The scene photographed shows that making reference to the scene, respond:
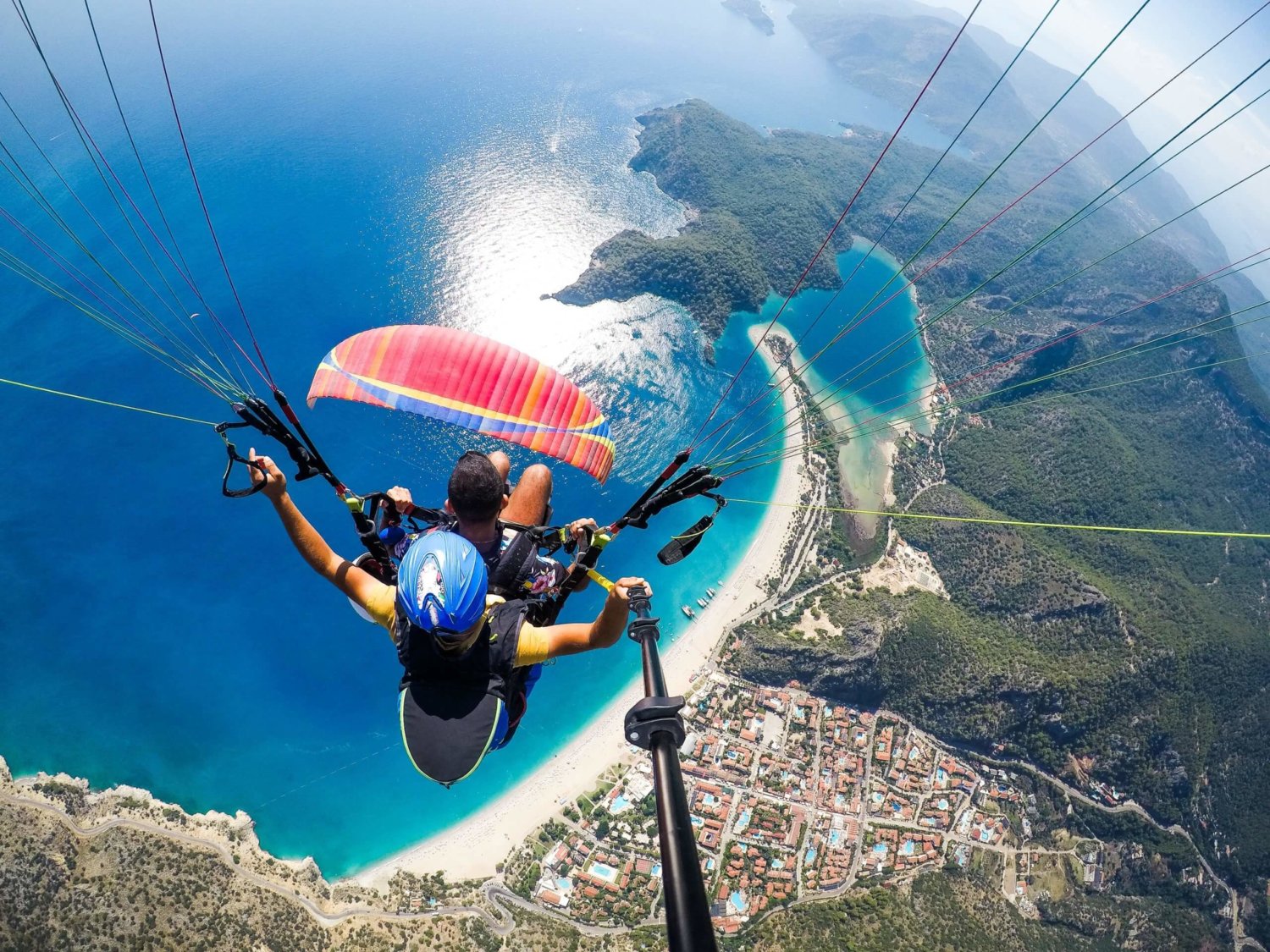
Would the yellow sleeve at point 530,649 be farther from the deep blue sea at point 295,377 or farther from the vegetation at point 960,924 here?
the deep blue sea at point 295,377

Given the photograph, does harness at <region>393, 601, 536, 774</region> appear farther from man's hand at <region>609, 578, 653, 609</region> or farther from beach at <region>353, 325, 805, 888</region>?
beach at <region>353, 325, 805, 888</region>

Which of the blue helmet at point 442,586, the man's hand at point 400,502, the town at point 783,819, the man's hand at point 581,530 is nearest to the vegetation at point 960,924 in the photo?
the town at point 783,819

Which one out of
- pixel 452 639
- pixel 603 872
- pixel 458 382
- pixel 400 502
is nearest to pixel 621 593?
pixel 452 639

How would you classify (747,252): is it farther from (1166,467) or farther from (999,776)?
(999,776)

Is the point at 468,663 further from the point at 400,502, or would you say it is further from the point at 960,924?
the point at 960,924

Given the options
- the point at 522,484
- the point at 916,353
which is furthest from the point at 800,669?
the point at 916,353

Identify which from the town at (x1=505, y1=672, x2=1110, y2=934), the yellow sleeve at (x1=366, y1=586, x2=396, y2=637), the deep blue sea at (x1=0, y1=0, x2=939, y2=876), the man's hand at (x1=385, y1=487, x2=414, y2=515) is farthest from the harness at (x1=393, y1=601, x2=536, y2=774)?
the deep blue sea at (x1=0, y1=0, x2=939, y2=876)
